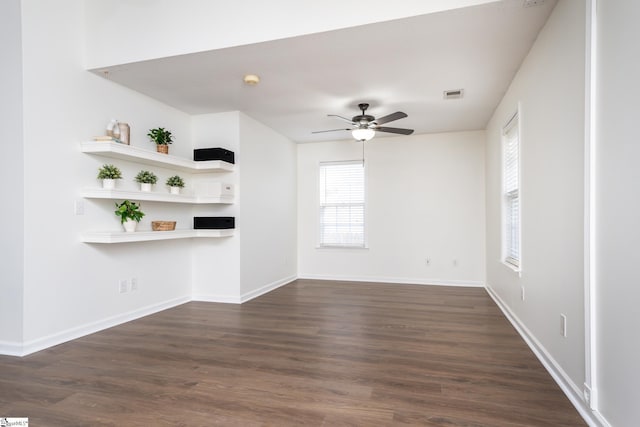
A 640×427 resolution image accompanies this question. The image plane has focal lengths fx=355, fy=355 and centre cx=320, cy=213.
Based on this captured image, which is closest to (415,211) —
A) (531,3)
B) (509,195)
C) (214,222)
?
(509,195)

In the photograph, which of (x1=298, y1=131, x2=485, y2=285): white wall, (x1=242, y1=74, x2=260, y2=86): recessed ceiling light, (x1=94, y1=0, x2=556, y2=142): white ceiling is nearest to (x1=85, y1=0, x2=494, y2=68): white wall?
(x1=94, y1=0, x2=556, y2=142): white ceiling

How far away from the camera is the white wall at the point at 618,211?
140cm

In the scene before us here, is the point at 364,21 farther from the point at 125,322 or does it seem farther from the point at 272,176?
the point at 125,322

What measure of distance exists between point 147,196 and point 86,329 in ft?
4.30

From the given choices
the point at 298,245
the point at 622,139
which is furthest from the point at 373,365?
the point at 298,245

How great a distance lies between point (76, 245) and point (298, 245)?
3692 mm

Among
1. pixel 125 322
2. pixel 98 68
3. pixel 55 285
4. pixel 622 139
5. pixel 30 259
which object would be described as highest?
pixel 98 68

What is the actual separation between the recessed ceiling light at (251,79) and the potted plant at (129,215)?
163 cm

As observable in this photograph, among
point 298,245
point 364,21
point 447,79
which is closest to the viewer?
point 364,21

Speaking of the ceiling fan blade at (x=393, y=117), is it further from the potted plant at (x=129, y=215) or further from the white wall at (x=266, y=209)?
the potted plant at (x=129, y=215)

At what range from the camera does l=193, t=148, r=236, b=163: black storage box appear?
4180mm

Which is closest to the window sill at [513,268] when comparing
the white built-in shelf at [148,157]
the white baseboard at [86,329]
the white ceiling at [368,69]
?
the white ceiling at [368,69]

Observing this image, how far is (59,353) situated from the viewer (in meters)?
2.73

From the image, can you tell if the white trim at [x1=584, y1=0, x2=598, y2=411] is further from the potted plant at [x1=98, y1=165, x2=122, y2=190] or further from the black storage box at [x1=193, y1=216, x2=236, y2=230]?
the potted plant at [x1=98, y1=165, x2=122, y2=190]
